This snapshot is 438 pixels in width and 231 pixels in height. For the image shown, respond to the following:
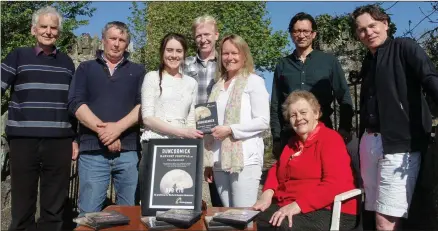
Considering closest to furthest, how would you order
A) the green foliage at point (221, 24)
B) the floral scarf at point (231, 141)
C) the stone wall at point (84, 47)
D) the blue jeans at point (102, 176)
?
the floral scarf at point (231, 141) < the blue jeans at point (102, 176) < the stone wall at point (84, 47) < the green foliage at point (221, 24)

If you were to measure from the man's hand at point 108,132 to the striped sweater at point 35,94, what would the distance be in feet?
1.50

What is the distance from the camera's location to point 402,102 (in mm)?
3367

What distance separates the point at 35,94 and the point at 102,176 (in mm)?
909

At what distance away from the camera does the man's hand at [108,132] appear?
4.04 meters

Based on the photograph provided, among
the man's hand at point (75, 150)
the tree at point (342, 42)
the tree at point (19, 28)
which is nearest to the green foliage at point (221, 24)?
the tree at point (19, 28)

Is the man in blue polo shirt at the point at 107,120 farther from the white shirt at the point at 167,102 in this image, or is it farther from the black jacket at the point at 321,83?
the black jacket at the point at 321,83

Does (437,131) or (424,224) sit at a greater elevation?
(437,131)

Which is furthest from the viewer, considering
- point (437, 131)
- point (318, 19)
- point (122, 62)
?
point (318, 19)

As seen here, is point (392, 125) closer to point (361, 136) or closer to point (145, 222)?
point (361, 136)

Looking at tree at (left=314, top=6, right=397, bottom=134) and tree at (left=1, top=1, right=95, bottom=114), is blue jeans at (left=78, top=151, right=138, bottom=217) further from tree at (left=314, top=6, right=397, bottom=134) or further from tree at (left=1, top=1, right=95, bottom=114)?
tree at (left=1, top=1, right=95, bottom=114)

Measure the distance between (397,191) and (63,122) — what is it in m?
2.77

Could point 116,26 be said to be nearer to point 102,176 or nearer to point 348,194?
point 102,176

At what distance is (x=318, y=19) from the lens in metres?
8.42

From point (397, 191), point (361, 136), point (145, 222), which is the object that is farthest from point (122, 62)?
point (397, 191)
